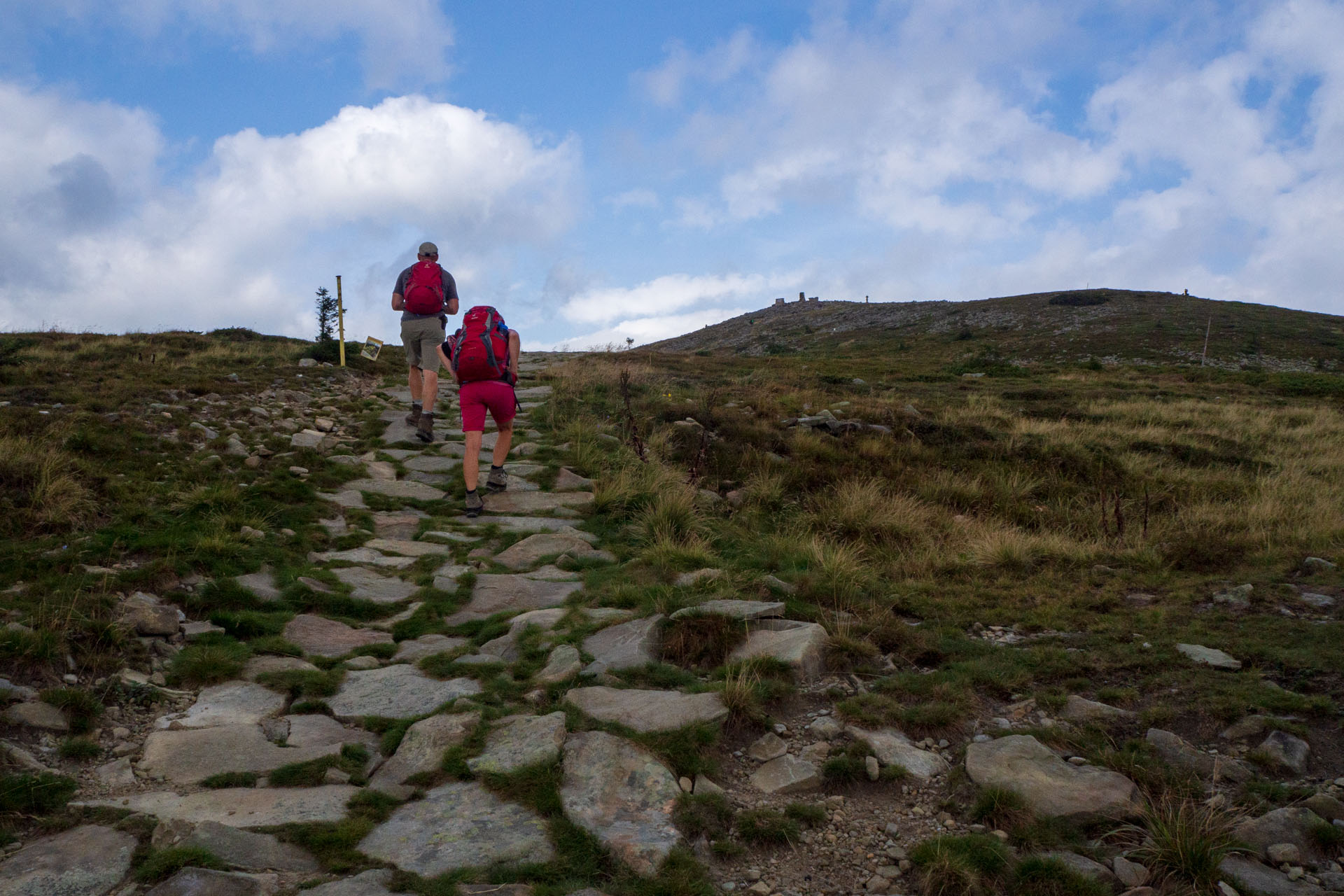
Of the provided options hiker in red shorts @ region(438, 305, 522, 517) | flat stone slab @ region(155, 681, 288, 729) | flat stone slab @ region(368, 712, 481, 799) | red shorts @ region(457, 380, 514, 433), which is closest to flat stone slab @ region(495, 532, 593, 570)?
hiker in red shorts @ region(438, 305, 522, 517)

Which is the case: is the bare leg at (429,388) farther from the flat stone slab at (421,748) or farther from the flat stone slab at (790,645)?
the flat stone slab at (421,748)

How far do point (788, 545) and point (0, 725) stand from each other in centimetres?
485

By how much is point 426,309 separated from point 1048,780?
8.04 metres

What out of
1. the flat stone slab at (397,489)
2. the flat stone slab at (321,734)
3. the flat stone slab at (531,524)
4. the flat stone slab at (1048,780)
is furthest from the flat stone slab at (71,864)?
the flat stone slab at (397,489)

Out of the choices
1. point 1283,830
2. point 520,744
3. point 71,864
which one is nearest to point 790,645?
point 520,744

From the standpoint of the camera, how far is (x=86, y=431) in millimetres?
6707

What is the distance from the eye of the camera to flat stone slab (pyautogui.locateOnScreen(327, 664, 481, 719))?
12.5 feet

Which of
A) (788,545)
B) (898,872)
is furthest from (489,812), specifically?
(788,545)

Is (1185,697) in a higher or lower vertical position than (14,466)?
lower

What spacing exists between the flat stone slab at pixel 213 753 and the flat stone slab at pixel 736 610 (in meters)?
2.00

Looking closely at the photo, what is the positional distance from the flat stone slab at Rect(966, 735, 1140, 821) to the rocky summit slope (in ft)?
98.2

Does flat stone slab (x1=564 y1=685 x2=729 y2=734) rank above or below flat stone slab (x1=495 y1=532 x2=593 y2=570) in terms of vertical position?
below

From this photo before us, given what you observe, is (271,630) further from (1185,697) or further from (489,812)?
(1185,697)

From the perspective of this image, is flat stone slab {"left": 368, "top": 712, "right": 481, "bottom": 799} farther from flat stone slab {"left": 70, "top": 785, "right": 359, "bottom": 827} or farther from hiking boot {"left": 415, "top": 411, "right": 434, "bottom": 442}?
hiking boot {"left": 415, "top": 411, "right": 434, "bottom": 442}
